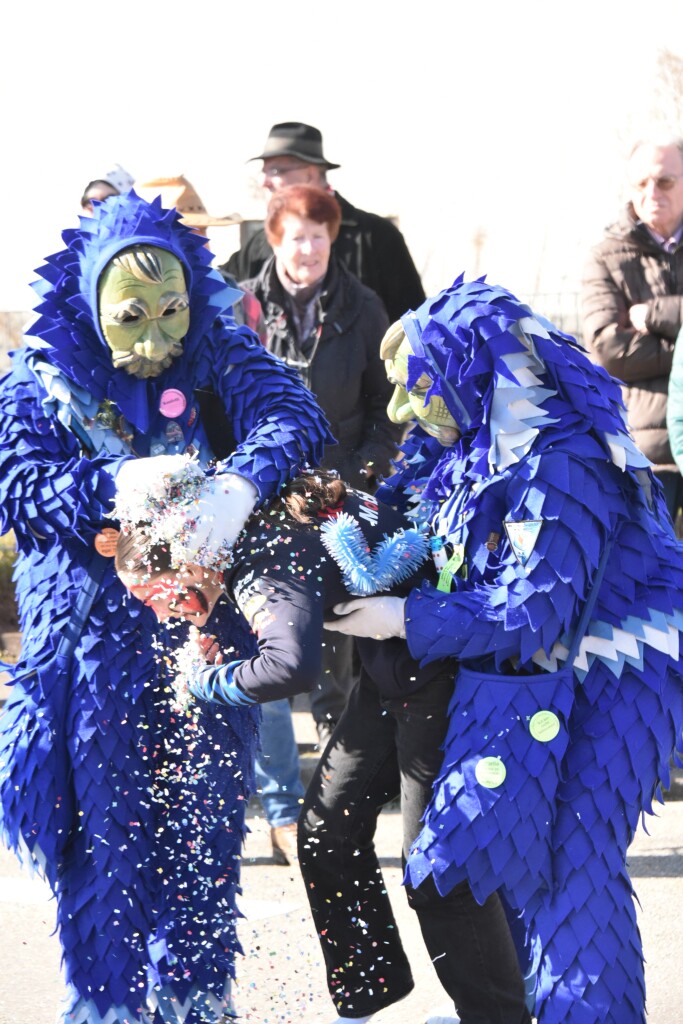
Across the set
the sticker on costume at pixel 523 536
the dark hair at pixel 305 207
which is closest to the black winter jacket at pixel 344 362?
the dark hair at pixel 305 207

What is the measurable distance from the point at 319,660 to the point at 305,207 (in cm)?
226

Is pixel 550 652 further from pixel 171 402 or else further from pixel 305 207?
pixel 305 207

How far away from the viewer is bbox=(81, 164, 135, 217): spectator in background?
4930mm

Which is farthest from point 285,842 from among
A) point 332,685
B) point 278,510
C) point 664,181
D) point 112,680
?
point 664,181

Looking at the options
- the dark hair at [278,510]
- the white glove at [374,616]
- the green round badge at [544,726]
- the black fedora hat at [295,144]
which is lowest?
the green round badge at [544,726]

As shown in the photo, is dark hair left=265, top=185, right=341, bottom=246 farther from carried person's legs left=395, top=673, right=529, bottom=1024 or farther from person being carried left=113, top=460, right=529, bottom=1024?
carried person's legs left=395, top=673, right=529, bottom=1024

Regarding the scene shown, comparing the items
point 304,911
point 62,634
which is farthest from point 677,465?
point 62,634

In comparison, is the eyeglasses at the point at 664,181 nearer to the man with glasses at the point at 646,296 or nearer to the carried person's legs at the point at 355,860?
the man with glasses at the point at 646,296

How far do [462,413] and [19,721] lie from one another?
113 cm

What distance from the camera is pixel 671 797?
5.23 metres

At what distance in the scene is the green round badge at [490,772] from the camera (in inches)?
107

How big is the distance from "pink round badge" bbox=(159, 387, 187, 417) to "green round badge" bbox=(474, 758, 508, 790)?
1.00m

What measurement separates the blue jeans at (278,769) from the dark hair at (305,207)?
153cm

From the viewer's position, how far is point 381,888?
319 cm
